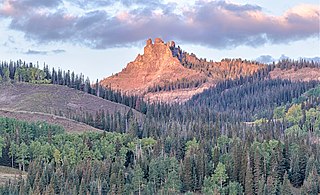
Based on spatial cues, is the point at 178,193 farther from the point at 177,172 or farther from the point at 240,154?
the point at 240,154

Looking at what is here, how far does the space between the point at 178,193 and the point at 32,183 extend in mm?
37103

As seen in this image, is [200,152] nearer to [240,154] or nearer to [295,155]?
[240,154]

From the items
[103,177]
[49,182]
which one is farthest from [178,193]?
[49,182]

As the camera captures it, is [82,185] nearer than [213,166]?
Yes

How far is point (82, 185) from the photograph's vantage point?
164 meters

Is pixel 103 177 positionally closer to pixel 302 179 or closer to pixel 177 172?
pixel 177 172

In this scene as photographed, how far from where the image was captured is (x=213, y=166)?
190500 mm

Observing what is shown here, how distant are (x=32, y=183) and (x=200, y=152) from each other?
52.8 metres

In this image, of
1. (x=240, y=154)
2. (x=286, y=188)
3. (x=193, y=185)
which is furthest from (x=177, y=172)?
(x=286, y=188)

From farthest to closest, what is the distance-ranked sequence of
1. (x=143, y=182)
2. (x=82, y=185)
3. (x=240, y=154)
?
1. (x=240, y=154)
2. (x=143, y=182)
3. (x=82, y=185)

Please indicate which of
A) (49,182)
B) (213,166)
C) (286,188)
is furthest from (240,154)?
(49,182)

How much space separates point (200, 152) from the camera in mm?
197500

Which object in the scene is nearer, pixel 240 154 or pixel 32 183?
Answer: pixel 32 183

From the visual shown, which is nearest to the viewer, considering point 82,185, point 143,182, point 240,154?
point 82,185
